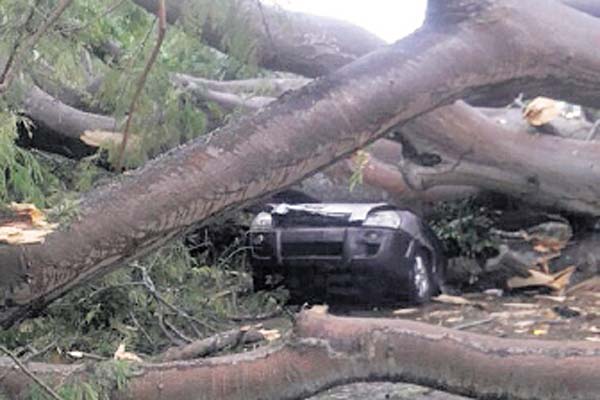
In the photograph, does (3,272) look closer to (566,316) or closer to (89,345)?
(89,345)

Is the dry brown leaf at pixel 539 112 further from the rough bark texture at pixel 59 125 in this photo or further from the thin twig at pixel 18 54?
the thin twig at pixel 18 54

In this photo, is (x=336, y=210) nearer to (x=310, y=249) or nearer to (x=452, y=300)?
(x=310, y=249)

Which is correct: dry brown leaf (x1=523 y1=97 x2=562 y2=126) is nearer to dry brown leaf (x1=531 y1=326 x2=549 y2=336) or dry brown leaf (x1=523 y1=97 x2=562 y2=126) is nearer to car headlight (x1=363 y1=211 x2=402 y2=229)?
car headlight (x1=363 y1=211 x2=402 y2=229)

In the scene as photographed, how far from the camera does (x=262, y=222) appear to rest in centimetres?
648

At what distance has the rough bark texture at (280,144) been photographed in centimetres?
331

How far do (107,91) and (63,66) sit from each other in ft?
1.18

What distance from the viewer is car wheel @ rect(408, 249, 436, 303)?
6.25 meters

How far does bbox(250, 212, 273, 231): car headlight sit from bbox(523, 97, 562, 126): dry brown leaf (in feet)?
6.12

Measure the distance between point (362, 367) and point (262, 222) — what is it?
3321 millimetres

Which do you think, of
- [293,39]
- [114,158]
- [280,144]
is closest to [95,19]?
[280,144]

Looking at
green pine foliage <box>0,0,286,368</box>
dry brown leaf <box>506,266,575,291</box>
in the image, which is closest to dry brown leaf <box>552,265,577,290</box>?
dry brown leaf <box>506,266,575,291</box>

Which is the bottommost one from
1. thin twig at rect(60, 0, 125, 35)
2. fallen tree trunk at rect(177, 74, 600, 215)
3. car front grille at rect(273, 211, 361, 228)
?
car front grille at rect(273, 211, 361, 228)

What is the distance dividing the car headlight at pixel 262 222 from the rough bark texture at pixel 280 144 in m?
2.82

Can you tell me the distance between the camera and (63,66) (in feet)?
11.5
